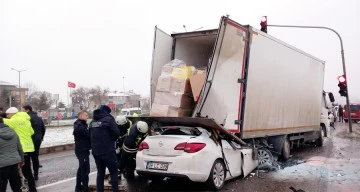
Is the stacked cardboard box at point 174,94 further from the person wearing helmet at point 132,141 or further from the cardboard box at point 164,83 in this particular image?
the person wearing helmet at point 132,141

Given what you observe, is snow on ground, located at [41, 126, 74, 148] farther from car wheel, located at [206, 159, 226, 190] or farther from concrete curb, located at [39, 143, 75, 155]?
car wheel, located at [206, 159, 226, 190]

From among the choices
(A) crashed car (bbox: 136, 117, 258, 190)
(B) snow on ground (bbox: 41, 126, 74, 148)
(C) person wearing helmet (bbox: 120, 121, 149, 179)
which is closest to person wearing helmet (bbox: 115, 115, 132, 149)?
(C) person wearing helmet (bbox: 120, 121, 149, 179)

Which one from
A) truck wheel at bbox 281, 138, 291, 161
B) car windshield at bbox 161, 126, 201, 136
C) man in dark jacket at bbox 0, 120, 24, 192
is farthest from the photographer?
truck wheel at bbox 281, 138, 291, 161

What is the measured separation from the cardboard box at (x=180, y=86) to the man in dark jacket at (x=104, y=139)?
2.03 meters

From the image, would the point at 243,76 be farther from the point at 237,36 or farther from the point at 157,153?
the point at 157,153

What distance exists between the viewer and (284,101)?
10.5m

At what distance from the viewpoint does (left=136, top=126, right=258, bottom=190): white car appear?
21.9ft

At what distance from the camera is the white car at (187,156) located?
6684 mm

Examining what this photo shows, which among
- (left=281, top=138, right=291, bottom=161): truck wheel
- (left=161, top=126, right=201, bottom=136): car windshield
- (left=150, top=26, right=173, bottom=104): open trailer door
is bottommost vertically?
(left=281, top=138, right=291, bottom=161): truck wheel

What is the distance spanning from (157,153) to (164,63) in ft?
9.54

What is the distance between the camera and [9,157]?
5.89m

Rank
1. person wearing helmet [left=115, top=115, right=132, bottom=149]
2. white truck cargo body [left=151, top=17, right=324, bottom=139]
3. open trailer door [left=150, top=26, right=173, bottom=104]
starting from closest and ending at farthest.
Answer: white truck cargo body [left=151, top=17, right=324, bottom=139], person wearing helmet [left=115, top=115, right=132, bottom=149], open trailer door [left=150, top=26, right=173, bottom=104]

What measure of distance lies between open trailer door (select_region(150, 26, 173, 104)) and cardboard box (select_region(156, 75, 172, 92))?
514 mm

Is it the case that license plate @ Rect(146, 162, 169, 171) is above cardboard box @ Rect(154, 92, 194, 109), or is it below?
below
